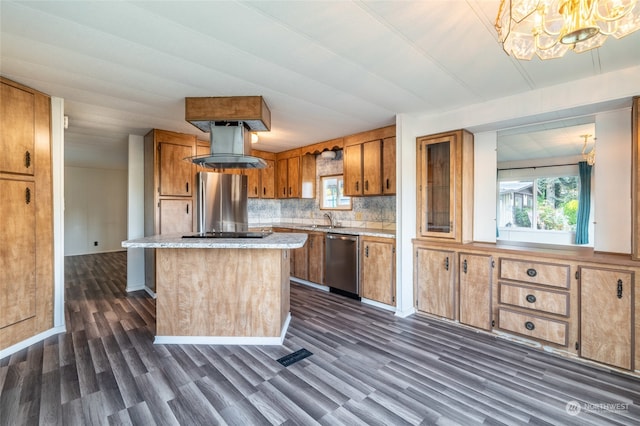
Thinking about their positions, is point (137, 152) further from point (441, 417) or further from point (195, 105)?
point (441, 417)

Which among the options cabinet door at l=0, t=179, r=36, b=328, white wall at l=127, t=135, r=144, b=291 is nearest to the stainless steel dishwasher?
white wall at l=127, t=135, r=144, b=291

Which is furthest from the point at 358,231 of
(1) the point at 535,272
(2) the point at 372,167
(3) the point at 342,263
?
(1) the point at 535,272

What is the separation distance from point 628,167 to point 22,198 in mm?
5405

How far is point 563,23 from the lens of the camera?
125 cm

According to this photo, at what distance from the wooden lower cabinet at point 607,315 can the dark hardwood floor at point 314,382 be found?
15 centimetres

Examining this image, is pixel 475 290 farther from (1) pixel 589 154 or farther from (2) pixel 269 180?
(2) pixel 269 180

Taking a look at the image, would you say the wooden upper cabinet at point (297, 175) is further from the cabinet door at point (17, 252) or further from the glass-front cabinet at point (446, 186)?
the cabinet door at point (17, 252)

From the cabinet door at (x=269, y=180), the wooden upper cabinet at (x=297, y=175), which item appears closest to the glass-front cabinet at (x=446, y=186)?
the wooden upper cabinet at (x=297, y=175)

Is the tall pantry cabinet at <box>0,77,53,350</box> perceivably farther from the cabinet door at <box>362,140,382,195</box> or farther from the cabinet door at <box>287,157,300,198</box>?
the cabinet door at <box>362,140,382,195</box>

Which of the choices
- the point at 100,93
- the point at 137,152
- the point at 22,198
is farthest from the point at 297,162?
the point at 22,198

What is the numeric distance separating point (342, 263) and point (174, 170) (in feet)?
9.30

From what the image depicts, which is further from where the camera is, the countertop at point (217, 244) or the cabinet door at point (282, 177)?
the cabinet door at point (282, 177)

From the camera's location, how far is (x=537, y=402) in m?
1.90

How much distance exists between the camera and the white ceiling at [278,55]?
1.61 metres
